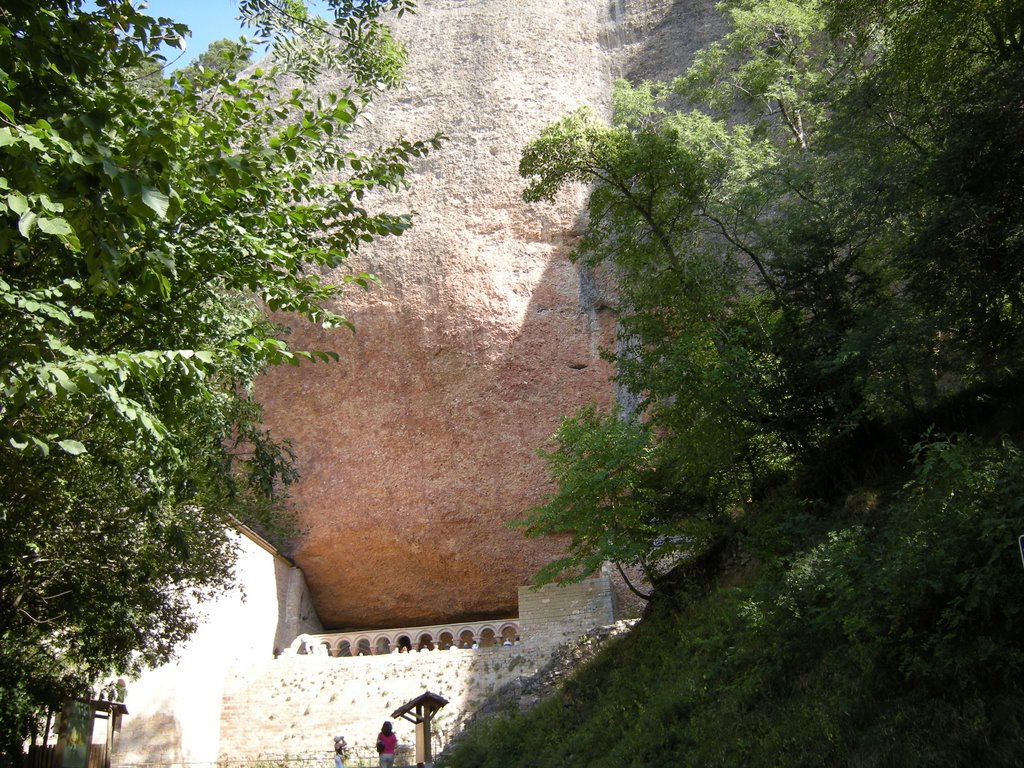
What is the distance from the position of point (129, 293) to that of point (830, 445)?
312 inches

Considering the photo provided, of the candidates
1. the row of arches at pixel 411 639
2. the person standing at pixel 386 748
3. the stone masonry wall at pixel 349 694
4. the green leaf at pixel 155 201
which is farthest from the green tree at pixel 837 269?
the row of arches at pixel 411 639

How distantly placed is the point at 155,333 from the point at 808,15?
1627 cm

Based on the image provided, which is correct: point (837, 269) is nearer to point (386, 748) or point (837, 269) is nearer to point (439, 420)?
point (386, 748)

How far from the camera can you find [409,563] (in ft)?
77.5

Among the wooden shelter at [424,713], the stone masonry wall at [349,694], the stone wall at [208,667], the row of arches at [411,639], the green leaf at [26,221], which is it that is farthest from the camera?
the row of arches at [411,639]

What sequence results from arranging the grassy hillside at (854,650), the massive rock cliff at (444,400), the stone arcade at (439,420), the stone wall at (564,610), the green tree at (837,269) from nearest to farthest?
the grassy hillside at (854,650)
the green tree at (837,269)
the stone wall at (564,610)
the stone arcade at (439,420)
the massive rock cliff at (444,400)

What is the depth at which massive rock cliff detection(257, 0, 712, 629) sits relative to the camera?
22.9m

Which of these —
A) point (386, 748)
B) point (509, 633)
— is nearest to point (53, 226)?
point (386, 748)

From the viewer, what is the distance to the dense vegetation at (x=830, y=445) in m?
6.25

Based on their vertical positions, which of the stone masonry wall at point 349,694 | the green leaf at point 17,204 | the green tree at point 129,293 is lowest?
the stone masonry wall at point 349,694

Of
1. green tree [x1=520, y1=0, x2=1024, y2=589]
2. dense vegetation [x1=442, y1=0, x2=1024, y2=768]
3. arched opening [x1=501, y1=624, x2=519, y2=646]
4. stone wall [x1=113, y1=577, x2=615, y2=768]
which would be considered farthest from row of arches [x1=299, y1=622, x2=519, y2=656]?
green tree [x1=520, y1=0, x2=1024, y2=589]

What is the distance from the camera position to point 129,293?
6508 millimetres

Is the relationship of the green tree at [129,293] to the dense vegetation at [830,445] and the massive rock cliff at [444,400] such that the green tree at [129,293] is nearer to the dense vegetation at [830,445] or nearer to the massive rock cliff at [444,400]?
the dense vegetation at [830,445]

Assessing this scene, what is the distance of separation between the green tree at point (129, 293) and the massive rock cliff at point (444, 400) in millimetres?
10227
